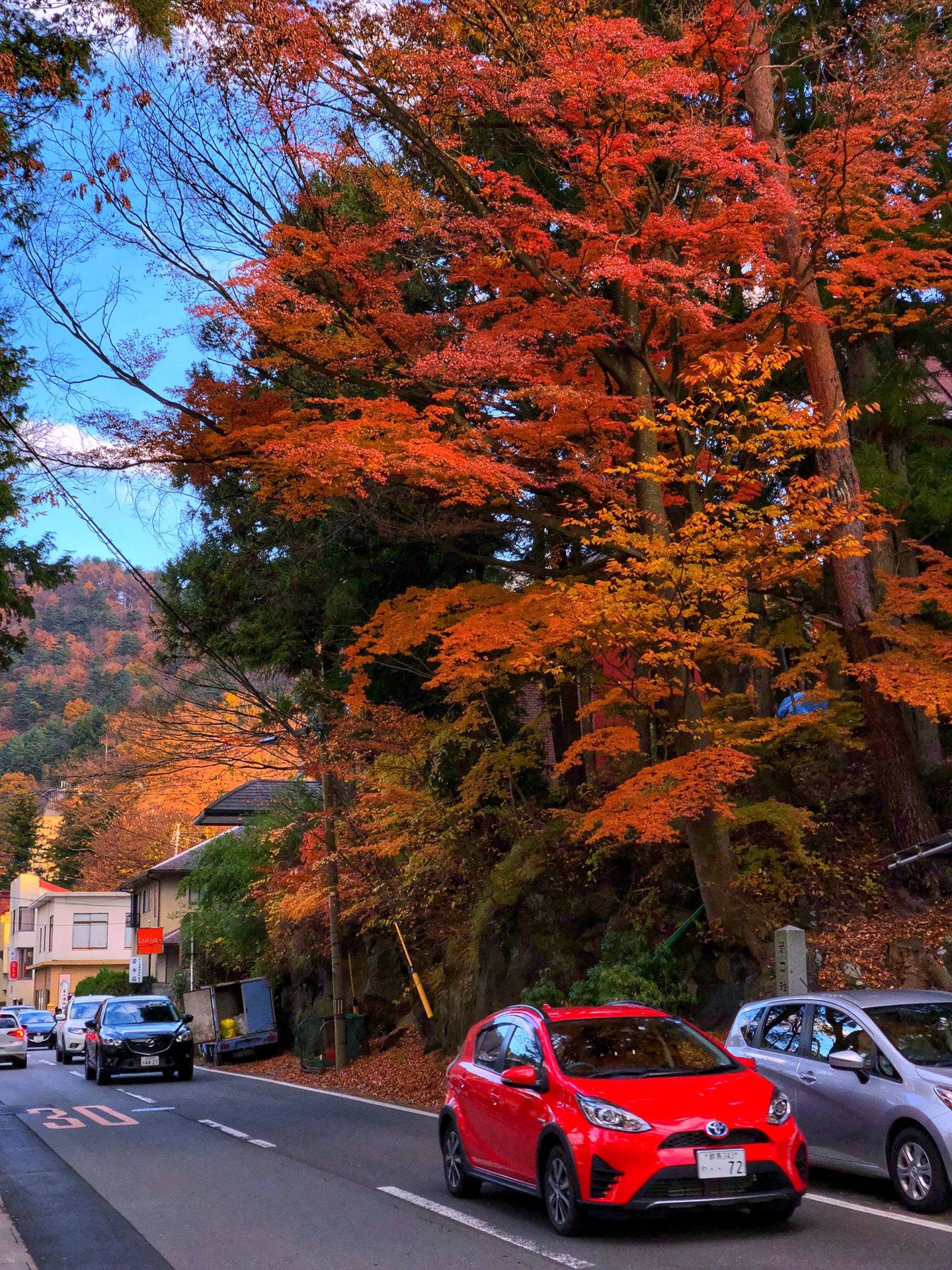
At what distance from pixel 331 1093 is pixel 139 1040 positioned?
5934 mm

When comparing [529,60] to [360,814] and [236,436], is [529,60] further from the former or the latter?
[360,814]

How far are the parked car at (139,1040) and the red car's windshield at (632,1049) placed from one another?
18130mm

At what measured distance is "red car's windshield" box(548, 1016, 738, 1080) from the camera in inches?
318

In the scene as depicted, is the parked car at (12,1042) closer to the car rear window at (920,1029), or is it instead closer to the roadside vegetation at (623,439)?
the roadside vegetation at (623,439)

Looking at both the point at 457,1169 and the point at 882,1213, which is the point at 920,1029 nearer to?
the point at 882,1213

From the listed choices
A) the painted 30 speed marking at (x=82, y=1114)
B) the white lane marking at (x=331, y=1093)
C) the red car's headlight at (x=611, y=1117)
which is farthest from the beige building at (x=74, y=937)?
the red car's headlight at (x=611, y=1117)

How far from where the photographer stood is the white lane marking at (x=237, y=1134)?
42.9ft

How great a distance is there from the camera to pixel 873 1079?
855 centimetres

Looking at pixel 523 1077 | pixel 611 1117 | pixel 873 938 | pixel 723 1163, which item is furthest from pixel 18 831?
pixel 723 1163

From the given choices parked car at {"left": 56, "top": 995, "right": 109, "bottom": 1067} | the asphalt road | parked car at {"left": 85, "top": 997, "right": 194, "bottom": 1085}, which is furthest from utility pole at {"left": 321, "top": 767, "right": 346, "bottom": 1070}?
parked car at {"left": 56, "top": 995, "right": 109, "bottom": 1067}

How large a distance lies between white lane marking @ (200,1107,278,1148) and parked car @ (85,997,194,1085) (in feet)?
30.3

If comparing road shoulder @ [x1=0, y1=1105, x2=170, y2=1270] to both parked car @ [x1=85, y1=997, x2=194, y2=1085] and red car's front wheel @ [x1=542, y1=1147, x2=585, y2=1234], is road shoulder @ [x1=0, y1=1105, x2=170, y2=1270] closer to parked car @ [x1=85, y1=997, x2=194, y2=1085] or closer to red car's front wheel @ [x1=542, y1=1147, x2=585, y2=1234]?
red car's front wheel @ [x1=542, y1=1147, x2=585, y2=1234]

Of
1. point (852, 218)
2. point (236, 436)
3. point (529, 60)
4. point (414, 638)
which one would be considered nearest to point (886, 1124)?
point (414, 638)

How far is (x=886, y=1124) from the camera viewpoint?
8.28 m
